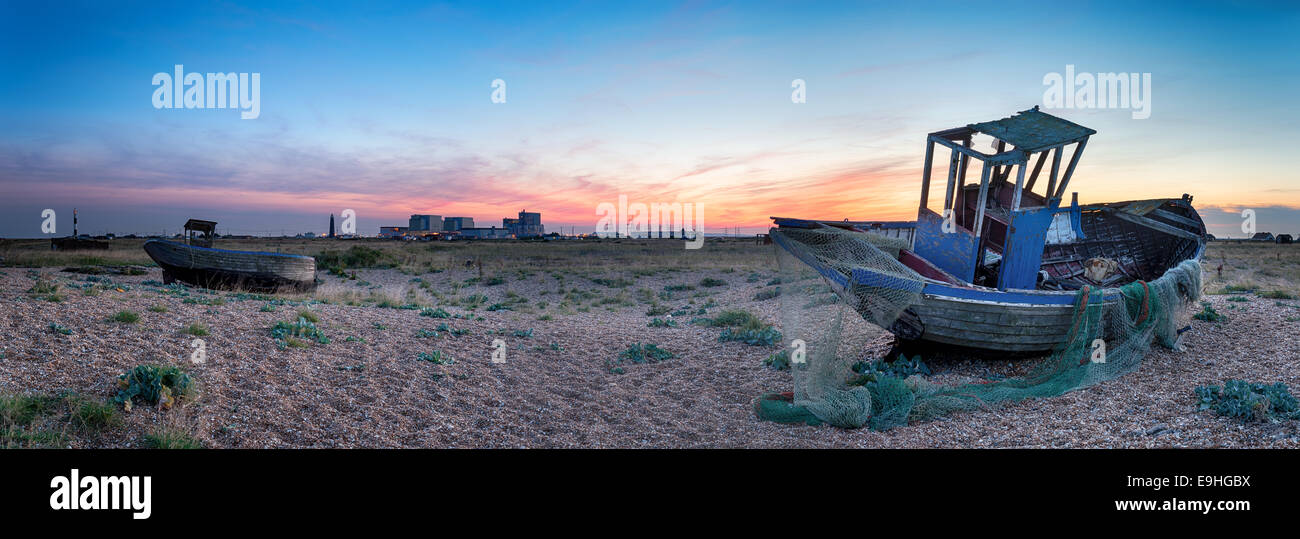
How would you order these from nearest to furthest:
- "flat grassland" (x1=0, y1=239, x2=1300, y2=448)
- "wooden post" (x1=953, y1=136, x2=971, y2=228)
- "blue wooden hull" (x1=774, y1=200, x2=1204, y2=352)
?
"flat grassland" (x1=0, y1=239, x2=1300, y2=448) < "blue wooden hull" (x1=774, y1=200, x2=1204, y2=352) < "wooden post" (x1=953, y1=136, x2=971, y2=228)

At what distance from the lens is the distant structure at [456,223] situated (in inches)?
7003

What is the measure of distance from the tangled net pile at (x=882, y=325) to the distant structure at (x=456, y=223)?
177m

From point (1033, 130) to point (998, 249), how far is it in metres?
2.11

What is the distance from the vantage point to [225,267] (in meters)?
17.8

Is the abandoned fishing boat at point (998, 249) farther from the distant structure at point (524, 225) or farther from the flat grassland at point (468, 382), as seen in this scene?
the distant structure at point (524, 225)

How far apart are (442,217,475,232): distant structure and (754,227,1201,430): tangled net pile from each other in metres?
177

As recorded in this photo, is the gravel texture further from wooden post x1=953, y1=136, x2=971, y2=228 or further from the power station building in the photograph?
the power station building

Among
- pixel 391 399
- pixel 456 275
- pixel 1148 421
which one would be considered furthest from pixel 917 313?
pixel 456 275

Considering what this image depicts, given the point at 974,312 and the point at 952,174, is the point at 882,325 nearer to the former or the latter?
the point at 974,312

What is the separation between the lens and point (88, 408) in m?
5.80

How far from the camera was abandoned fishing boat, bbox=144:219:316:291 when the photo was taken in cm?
1772

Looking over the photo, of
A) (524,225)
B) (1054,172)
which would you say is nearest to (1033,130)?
(1054,172)

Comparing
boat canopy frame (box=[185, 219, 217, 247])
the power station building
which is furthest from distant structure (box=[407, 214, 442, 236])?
boat canopy frame (box=[185, 219, 217, 247])

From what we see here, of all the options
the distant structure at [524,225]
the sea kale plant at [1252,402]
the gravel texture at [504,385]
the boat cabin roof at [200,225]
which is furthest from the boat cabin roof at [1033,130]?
the distant structure at [524,225]
